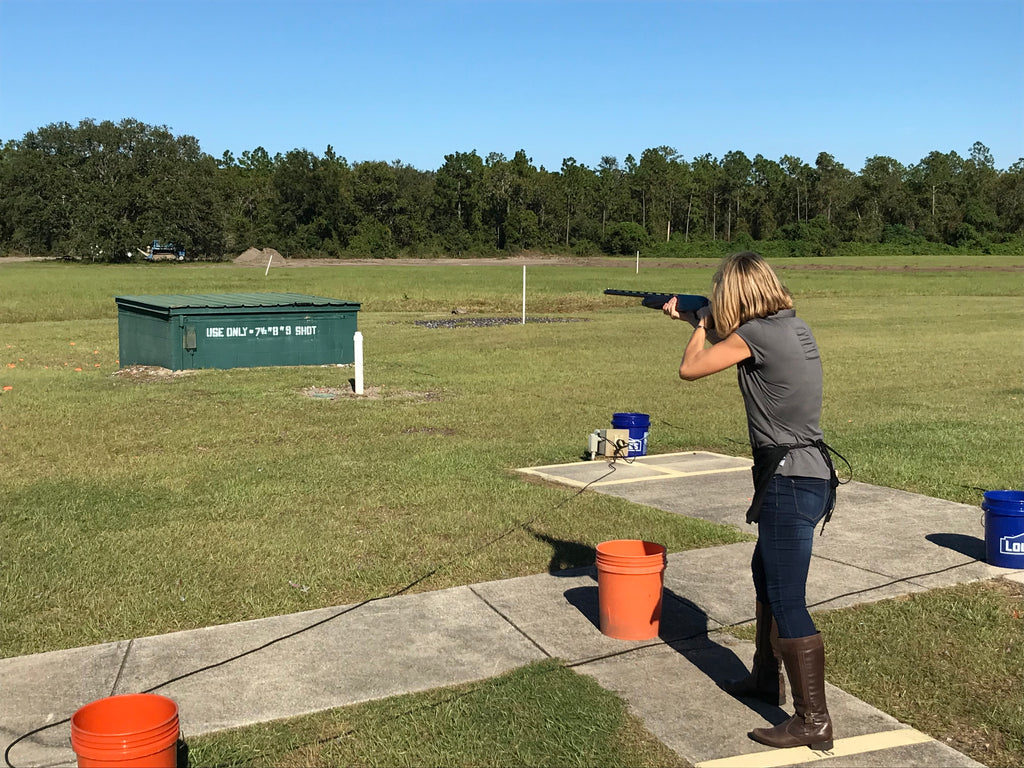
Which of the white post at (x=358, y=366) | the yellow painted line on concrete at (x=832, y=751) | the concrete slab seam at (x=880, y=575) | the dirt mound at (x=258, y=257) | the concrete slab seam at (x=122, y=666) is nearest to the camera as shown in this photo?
the yellow painted line on concrete at (x=832, y=751)

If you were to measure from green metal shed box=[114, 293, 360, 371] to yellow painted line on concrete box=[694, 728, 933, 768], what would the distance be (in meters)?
16.0

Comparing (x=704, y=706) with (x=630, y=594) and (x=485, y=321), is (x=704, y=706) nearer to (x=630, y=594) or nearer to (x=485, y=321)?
(x=630, y=594)

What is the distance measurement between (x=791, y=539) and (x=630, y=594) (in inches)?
56.2

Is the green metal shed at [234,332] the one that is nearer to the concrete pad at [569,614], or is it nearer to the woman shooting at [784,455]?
the concrete pad at [569,614]

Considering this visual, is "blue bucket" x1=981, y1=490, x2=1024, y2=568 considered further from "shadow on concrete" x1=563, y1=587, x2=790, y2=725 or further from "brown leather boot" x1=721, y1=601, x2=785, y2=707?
"brown leather boot" x1=721, y1=601, x2=785, y2=707

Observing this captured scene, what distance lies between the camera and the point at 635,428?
11273mm

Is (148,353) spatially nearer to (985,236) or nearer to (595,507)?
(595,507)

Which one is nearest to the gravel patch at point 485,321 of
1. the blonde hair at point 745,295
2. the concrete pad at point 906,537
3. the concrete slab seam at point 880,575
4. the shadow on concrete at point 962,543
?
the concrete pad at point 906,537

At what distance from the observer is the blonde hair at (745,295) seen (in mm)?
4496

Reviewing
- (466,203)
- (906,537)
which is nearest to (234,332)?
(906,537)

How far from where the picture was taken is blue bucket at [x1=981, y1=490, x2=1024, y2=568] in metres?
6.97

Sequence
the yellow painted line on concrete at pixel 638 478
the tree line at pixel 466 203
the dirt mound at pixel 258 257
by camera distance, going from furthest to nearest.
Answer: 1. the tree line at pixel 466 203
2. the dirt mound at pixel 258 257
3. the yellow painted line on concrete at pixel 638 478

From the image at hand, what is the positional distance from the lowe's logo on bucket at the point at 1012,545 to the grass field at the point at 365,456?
76.4 inches

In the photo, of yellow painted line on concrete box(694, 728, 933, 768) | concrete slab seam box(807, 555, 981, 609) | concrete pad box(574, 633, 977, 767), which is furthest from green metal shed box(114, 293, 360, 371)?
yellow painted line on concrete box(694, 728, 933, 768)
